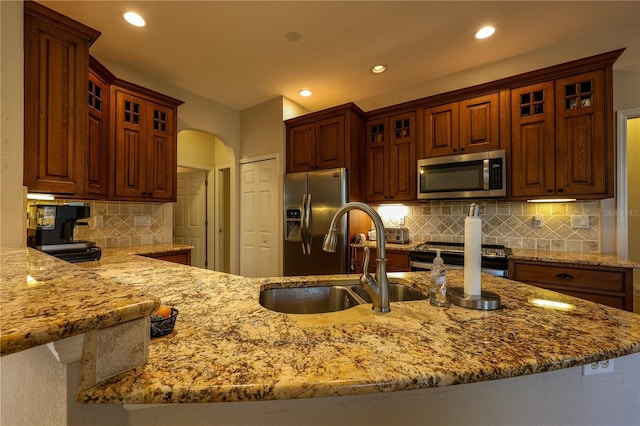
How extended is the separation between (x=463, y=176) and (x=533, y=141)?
0.63 metres

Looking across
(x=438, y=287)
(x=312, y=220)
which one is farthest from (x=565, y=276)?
(x=312, y=220)

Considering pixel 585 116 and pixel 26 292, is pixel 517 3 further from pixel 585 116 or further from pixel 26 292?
pixel 26 292

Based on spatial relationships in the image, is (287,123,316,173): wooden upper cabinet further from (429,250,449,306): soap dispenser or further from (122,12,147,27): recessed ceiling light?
(429,250,449,306): soap dispenser

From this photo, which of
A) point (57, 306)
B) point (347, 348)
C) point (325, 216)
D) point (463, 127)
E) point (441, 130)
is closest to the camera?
point (57, 306)

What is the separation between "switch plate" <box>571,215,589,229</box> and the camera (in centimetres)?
243

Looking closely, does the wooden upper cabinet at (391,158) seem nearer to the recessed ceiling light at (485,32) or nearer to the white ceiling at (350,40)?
the white ceiling at (350,40)

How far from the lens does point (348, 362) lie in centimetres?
56

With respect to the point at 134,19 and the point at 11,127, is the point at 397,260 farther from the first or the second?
the point at 134,19

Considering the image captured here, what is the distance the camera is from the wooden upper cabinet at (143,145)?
2613 millimetres

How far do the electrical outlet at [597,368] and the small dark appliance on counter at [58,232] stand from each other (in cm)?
274

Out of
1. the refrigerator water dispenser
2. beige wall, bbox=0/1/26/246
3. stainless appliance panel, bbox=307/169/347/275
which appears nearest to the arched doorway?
the refrigerator water dispenser

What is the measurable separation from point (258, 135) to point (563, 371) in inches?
151

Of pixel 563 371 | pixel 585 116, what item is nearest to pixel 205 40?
pixel 563 371

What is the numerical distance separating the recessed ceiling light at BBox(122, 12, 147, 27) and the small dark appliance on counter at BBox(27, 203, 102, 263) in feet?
5.14
